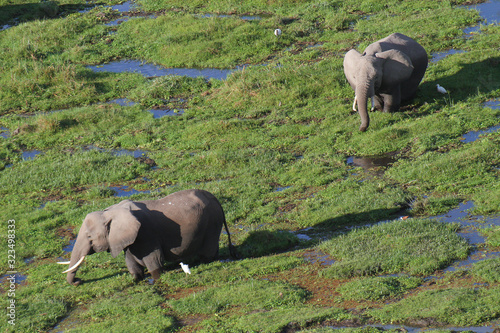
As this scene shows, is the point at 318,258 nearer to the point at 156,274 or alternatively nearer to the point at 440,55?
the point at 156,274

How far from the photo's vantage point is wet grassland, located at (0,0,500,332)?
45.3 ft

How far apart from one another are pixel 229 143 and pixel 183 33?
10.9 metres

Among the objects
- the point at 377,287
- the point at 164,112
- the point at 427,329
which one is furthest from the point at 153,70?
the point at 427,329

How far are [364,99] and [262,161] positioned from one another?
3.66 m

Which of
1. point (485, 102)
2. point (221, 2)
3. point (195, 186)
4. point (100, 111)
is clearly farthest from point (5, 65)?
point (485, 102)

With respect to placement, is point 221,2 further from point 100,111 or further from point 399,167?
point 399,167

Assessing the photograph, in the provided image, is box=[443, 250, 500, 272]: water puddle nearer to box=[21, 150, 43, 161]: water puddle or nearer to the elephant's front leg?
the elephant's front leg

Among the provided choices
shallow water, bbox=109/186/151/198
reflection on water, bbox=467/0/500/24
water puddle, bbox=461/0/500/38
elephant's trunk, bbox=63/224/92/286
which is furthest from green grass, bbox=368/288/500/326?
reflection on water, bbox=467/0/500/24

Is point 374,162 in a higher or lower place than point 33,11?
lower

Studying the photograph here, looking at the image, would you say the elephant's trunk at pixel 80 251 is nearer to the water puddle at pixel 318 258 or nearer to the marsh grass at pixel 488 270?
the water puddle at pixel 318 258

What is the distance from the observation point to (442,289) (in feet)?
42.8

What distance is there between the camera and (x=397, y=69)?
22.4m

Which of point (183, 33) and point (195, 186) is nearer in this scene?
point (195, 186)

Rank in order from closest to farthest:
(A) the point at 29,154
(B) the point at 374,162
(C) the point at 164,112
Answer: (B) the point at 374,162 < (A) the point at 29,154 < (C) the point at 164,112
